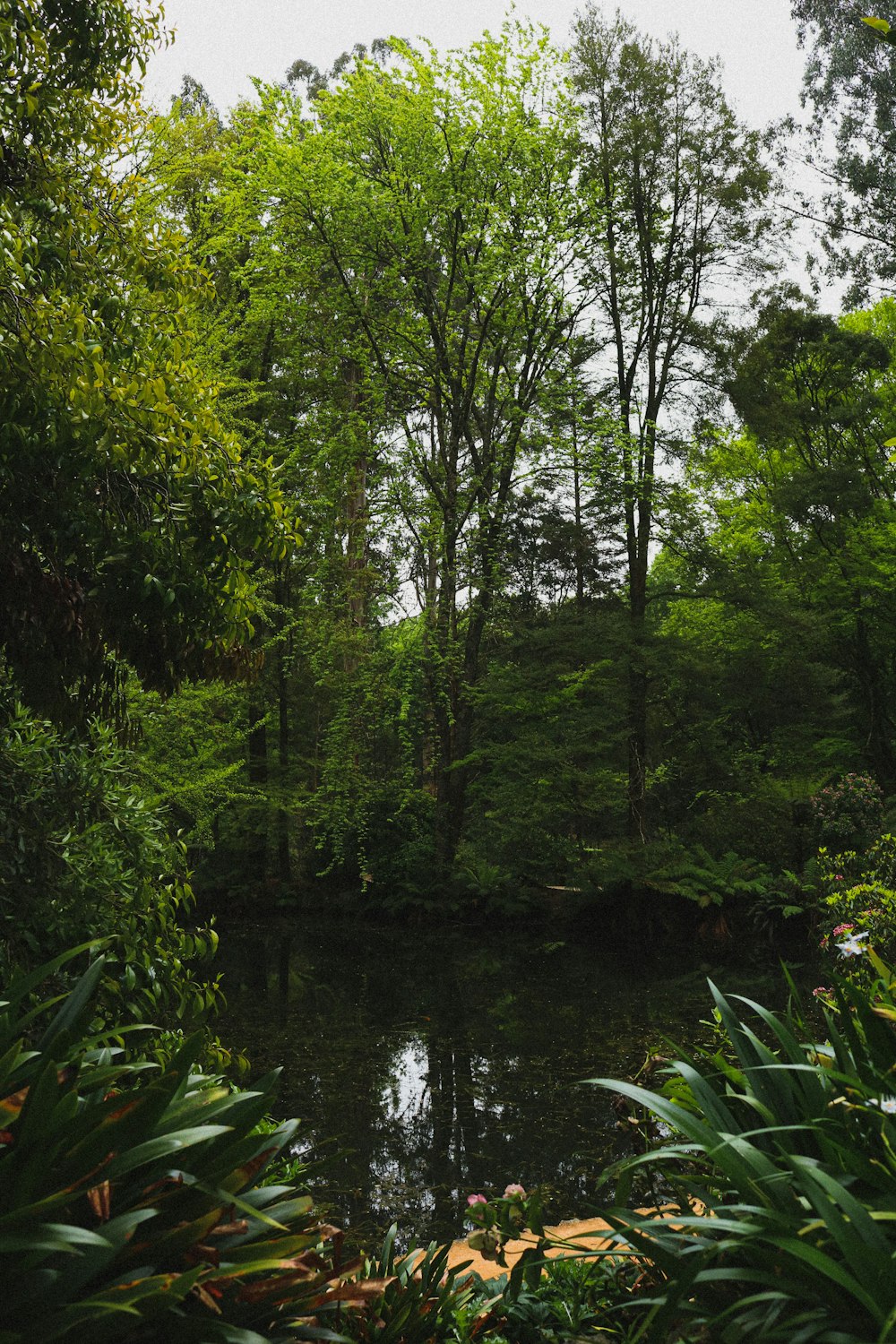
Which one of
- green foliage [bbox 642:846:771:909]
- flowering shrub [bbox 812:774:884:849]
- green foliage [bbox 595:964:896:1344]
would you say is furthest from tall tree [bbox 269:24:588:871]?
green foliage [bbox 595:964:896:1344]

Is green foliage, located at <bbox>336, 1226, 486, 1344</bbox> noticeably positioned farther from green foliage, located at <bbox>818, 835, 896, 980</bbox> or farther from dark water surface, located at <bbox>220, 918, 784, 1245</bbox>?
green foliage, located at <bbox>818, 835, 896, 980</bbox>

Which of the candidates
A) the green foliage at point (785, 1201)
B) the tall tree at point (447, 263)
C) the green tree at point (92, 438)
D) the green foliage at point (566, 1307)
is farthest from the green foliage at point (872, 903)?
the tall tree at point (447, 263)

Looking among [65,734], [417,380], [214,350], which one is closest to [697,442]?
[417,380]

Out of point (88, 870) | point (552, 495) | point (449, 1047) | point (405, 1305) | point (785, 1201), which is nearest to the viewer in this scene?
point (785, 1201)

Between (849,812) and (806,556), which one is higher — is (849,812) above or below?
below

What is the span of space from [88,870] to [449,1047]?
507 cm

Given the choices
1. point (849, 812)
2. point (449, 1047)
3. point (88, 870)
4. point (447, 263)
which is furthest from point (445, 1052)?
point (447, 263)

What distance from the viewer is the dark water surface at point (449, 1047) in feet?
18.2

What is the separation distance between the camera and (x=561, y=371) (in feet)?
54.2

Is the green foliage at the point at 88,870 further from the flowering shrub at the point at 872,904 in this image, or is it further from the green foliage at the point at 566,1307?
the flowering shrub at the point at 872,904

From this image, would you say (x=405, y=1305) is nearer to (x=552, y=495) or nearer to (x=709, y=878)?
(x=709, y=878)

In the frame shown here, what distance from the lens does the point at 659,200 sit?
15945 millimetres

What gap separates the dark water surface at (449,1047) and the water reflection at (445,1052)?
2cm

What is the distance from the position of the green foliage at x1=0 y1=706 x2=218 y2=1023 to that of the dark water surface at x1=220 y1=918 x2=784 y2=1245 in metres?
1.08
